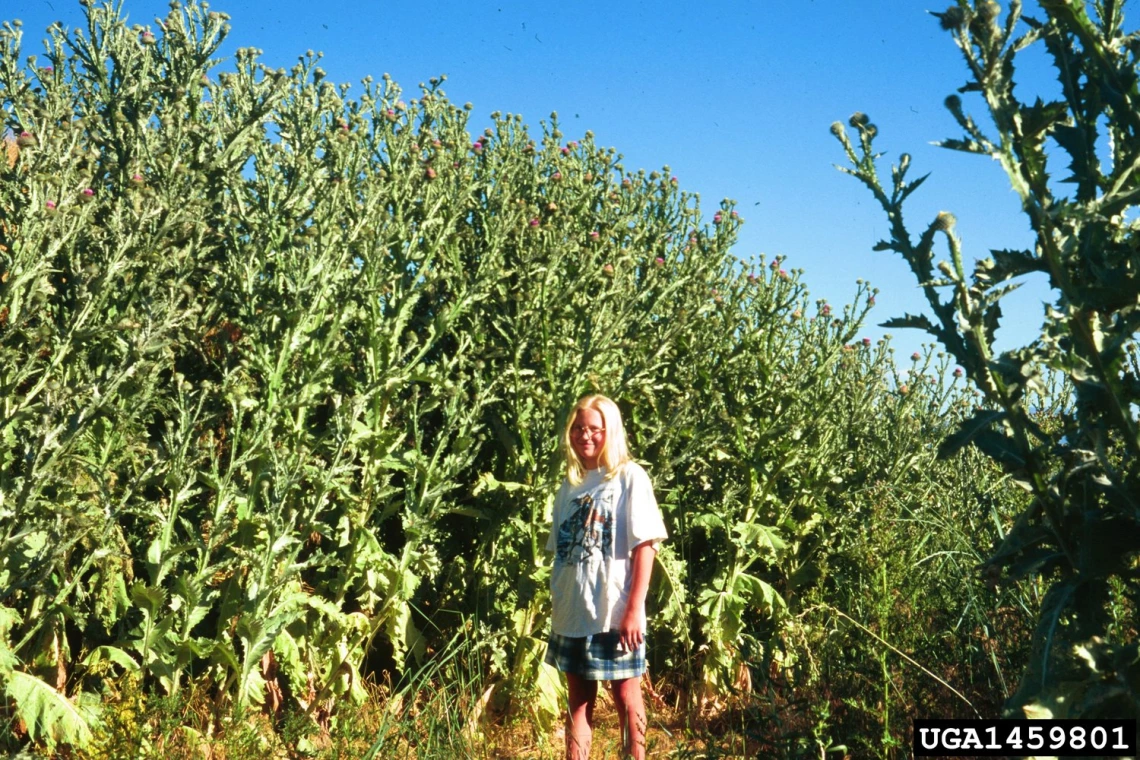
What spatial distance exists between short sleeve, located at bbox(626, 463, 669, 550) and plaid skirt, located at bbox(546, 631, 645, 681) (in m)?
0.39

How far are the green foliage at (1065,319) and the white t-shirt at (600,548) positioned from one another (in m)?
1.61

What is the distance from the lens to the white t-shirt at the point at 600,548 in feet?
14.0

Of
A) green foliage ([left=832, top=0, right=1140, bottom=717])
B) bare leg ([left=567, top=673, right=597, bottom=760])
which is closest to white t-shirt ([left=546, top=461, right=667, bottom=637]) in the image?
bare leg ([left=567, top=673, right=597, bottom=760])

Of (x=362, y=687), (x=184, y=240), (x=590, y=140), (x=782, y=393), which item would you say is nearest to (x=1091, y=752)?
(x=362, y=687)

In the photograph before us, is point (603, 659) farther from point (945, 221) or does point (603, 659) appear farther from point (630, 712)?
point (945, 221)

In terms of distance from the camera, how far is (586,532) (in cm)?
439

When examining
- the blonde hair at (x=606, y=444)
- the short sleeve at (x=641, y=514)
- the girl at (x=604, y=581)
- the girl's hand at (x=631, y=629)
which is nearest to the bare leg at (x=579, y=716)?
the girl at (x=604, y=581)

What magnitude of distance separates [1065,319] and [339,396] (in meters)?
2.78

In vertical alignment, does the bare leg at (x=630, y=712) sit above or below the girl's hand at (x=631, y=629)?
below

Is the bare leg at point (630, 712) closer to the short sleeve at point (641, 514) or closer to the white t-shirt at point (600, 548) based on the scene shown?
the white t-shirt at point (600, 548)

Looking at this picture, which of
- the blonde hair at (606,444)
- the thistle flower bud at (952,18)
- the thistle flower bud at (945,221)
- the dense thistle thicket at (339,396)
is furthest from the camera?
the blonde hair at (606,444)

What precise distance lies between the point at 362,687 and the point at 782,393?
9.21 ft

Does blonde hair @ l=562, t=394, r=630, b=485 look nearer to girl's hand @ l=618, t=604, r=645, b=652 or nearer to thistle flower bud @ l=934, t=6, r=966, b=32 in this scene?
girl's hand @ l=618, t=604, r=645, b=652

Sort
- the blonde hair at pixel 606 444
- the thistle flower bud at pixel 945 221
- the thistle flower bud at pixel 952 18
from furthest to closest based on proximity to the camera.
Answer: the blonde hair at pixel 606 444 → the thistle flower bud at pixel 945 221 → the thistle flower bud at pixel 952 18
